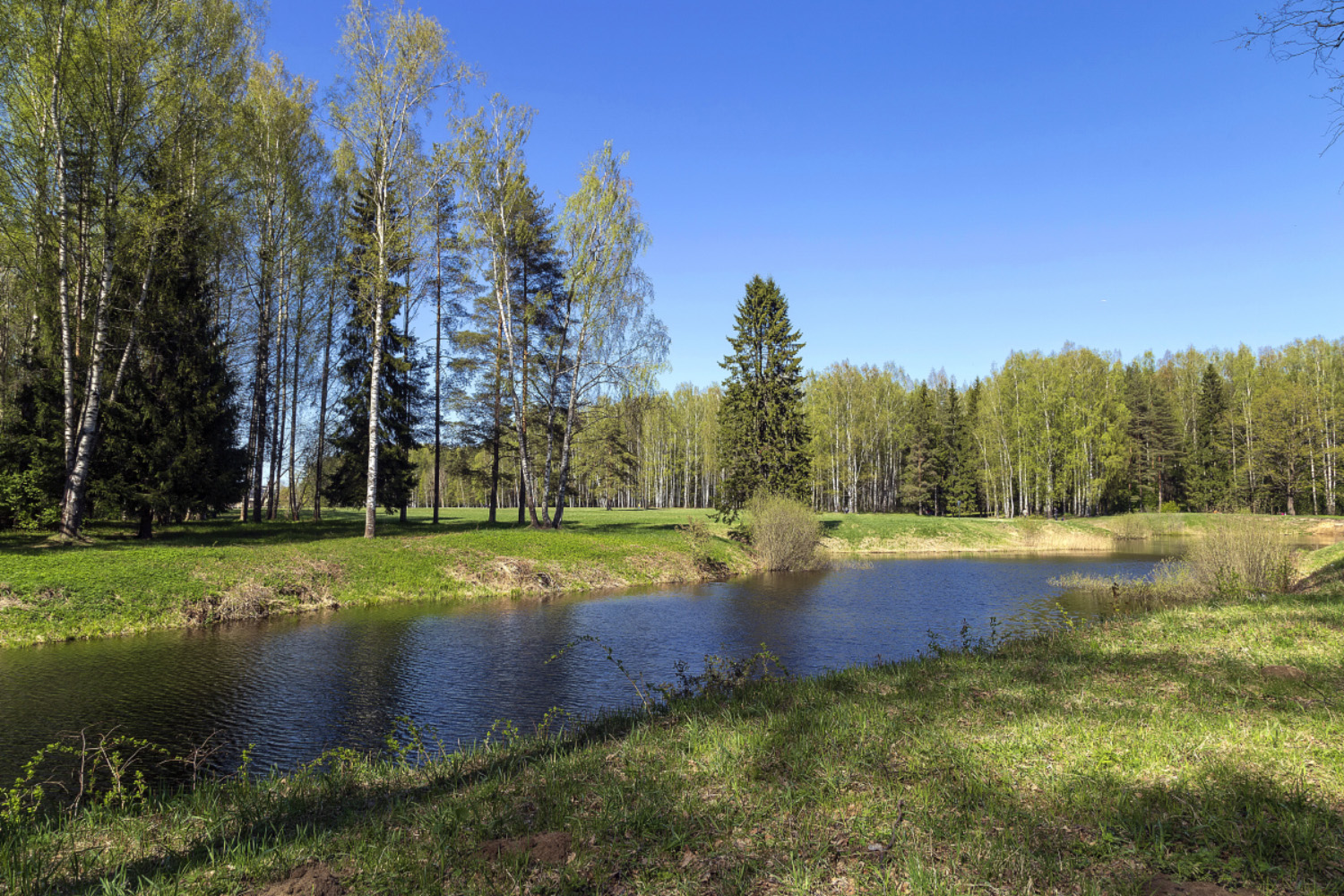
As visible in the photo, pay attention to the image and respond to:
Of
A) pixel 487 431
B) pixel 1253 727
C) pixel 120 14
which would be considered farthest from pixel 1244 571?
pixel 120 14

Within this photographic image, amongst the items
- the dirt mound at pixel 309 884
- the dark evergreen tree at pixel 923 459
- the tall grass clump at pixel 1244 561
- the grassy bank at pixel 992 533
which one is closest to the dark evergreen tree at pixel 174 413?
the dirt mound at pixel 309 884

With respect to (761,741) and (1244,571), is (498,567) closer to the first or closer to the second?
(761,741)

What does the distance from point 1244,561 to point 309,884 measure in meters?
19.3

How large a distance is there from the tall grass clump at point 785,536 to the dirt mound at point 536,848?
79.8ft

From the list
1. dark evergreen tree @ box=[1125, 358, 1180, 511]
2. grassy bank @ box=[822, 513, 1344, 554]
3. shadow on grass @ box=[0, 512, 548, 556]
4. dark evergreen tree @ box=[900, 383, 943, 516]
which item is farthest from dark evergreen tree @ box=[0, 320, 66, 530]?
dark evergreen tree @ box=[1125, 358, 1180, 511]

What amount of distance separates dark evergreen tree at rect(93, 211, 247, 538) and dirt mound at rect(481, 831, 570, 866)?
21413 millimetres

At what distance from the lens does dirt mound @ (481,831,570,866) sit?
3.88 meters

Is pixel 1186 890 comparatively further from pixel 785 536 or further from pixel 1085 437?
pixel 1085 437

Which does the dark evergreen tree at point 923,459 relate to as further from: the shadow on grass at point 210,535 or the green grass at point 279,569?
the shadow on grass at point 210,535

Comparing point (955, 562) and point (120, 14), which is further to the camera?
point (955, 562)

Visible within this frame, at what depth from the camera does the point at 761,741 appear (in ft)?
18.5

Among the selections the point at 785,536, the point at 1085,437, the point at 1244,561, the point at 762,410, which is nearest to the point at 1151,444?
the point at 1085,437

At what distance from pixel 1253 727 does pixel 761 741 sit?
4.05 m

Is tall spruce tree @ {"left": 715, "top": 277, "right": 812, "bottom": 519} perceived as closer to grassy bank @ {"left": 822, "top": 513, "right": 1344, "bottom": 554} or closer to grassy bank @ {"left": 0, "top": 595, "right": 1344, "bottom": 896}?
grassy bank @ {"left": 822, "top": 513, "right": 1344, "bottom": 554}
